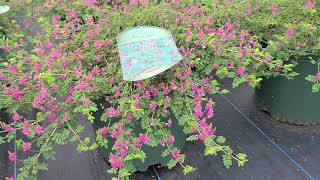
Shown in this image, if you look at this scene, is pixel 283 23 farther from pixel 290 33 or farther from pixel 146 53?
pixel 146 53

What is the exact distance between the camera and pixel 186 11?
2.05 m

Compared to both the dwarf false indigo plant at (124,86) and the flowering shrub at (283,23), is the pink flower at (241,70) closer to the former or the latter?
the dwarf false indigo plant at (124,86)

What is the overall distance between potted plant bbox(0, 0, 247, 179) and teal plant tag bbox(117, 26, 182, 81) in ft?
0.31

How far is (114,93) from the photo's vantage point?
1742mm

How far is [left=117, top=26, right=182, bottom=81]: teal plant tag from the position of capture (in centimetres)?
155

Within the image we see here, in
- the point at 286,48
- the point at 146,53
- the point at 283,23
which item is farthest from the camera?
the point at 283,23

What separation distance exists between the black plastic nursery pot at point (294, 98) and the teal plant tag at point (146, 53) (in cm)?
97

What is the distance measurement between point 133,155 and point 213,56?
74 centimetres

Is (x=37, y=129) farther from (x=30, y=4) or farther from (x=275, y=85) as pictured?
(x=30, y=4)

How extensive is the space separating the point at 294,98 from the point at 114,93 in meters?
1.26

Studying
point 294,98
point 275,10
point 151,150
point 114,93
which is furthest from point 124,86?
point 294,98

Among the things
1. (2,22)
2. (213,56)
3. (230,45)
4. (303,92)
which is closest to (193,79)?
(213,56)

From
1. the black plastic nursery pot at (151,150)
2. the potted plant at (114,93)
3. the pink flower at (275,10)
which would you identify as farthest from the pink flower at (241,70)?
the pink flower at (275,10)

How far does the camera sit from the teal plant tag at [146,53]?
1554 mm
